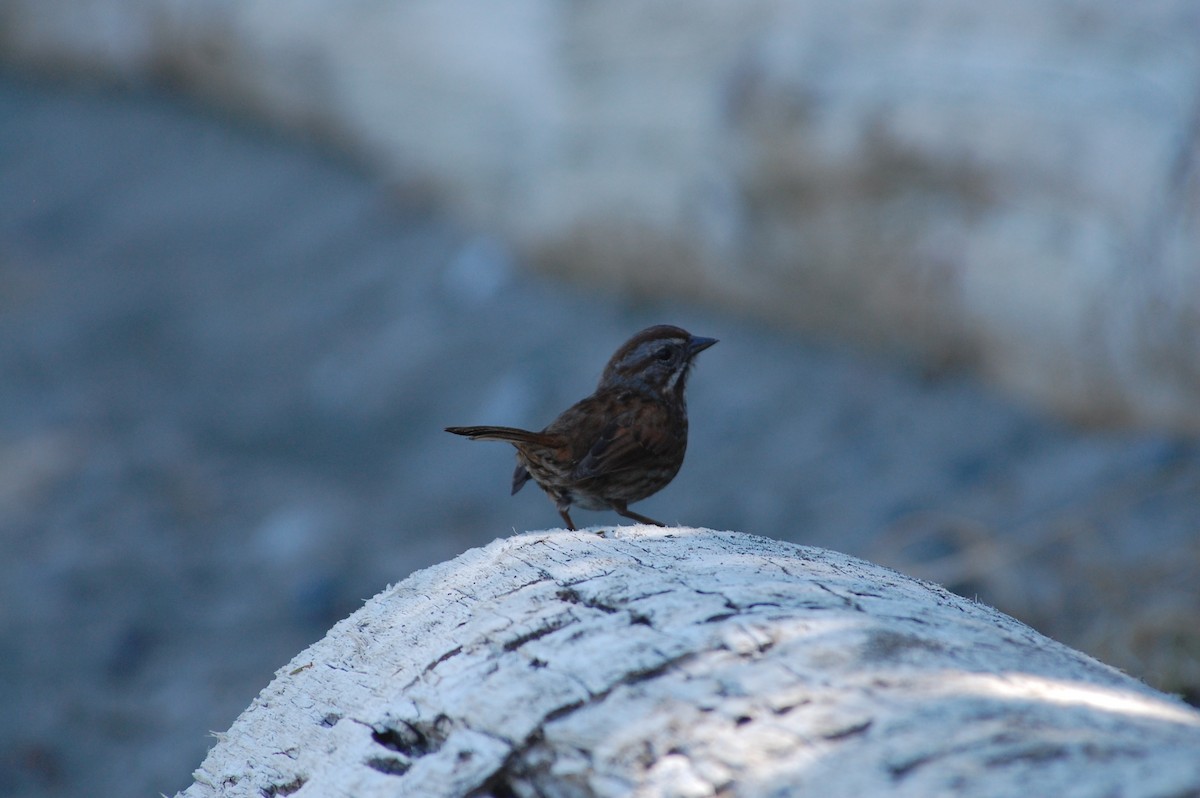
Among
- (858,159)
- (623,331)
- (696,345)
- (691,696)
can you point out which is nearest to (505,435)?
(696,345)

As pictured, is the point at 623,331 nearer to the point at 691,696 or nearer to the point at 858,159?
the point at 858,159

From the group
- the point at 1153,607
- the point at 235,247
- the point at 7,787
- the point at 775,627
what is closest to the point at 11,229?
the point at 235,247

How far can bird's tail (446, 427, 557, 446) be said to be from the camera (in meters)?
3.27

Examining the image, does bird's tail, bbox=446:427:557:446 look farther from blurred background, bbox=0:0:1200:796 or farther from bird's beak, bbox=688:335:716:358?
blurred background, bbox=0:0:1200:796

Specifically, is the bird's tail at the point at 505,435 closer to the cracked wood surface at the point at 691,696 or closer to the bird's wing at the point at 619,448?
the bird's wing at the point at 619,448

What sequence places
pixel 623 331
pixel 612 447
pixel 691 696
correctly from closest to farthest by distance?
1. pixel 691 696
2. pixel 612 447
3. pixel 623 331

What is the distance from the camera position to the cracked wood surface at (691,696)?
72.6 inches

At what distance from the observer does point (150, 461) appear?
8.27 m

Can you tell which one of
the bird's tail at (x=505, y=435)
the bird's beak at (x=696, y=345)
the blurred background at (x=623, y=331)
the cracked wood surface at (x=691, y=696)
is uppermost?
the blurred background at (x=623, y=331)

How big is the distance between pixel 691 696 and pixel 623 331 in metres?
6.23

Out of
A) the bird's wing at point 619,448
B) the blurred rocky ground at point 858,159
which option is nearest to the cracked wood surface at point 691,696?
the bird's wing at point 619,448

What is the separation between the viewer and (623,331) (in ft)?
27.0

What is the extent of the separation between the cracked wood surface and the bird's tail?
52 centimetres

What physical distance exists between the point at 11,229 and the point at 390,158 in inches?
158
